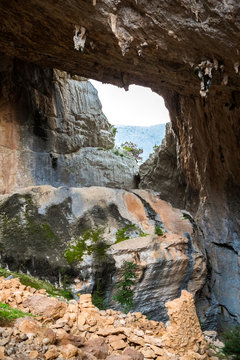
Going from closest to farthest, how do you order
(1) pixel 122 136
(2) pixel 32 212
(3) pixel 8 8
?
(3) pixel 8 8 < (2) pixel 32 212 < (1) pixel 122 136

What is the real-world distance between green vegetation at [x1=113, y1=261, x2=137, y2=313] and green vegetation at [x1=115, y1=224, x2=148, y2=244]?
999 millimetres

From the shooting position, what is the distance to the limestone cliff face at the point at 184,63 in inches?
291

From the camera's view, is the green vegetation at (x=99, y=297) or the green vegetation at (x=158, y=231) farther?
the green vegetation at (x=158, y=231)

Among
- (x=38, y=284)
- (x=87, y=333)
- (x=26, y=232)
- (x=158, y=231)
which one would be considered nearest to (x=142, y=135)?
(x=158, y=231)

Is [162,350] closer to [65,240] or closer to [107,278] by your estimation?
[107,278]

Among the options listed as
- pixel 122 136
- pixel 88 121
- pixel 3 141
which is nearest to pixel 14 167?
pixel 3 141

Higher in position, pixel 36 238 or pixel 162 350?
pixel 36 238

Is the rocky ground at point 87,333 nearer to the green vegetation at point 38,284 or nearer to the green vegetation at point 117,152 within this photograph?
the green vegetation at point 38,284

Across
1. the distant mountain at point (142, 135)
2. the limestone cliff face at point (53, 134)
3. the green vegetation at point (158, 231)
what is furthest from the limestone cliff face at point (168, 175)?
the distant mountain at point (142, 135)

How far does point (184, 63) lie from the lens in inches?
366

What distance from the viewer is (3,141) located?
1384 cm

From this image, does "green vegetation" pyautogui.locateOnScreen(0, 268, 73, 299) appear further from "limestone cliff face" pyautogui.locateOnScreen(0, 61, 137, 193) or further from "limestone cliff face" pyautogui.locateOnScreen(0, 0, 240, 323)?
"limestone cliff face" pyautogui.locateOnScreen(0, 0, 240, 323)

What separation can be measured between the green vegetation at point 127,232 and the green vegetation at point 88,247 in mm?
548

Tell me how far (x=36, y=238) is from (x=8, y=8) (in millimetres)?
6623
